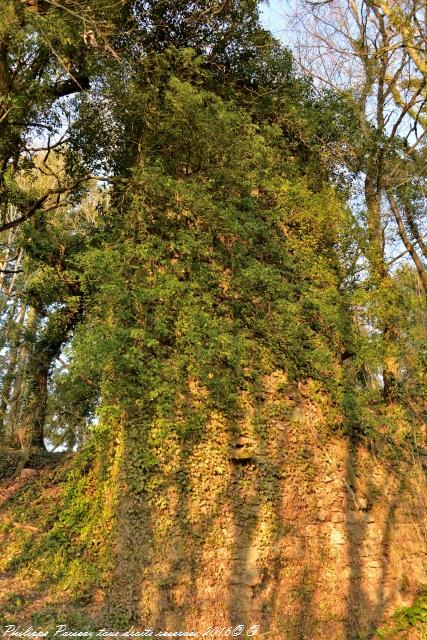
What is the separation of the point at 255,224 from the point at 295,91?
451 cm

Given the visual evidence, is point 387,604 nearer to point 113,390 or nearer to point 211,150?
point 113,390

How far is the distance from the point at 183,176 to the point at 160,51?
3397mm

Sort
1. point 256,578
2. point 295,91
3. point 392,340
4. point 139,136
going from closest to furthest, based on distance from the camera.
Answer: point 256,578, point 392,340, point 139,136, point 295,91

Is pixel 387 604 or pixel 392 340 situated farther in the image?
pixel 392 340

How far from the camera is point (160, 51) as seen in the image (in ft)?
33.0

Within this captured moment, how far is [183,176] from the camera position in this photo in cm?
870

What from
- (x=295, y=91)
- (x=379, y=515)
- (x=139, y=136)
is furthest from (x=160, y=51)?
(x=379, y=515)

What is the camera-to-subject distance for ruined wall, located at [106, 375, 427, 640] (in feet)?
20.4

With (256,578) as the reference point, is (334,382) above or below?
above

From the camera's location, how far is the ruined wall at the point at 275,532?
20.4 ft

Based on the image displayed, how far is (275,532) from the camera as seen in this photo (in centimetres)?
693

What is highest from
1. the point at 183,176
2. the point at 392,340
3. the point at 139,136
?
the point at 139,136

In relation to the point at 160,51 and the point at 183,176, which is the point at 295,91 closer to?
the point at 160,51

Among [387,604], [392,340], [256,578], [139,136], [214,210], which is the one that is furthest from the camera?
[139,136]
